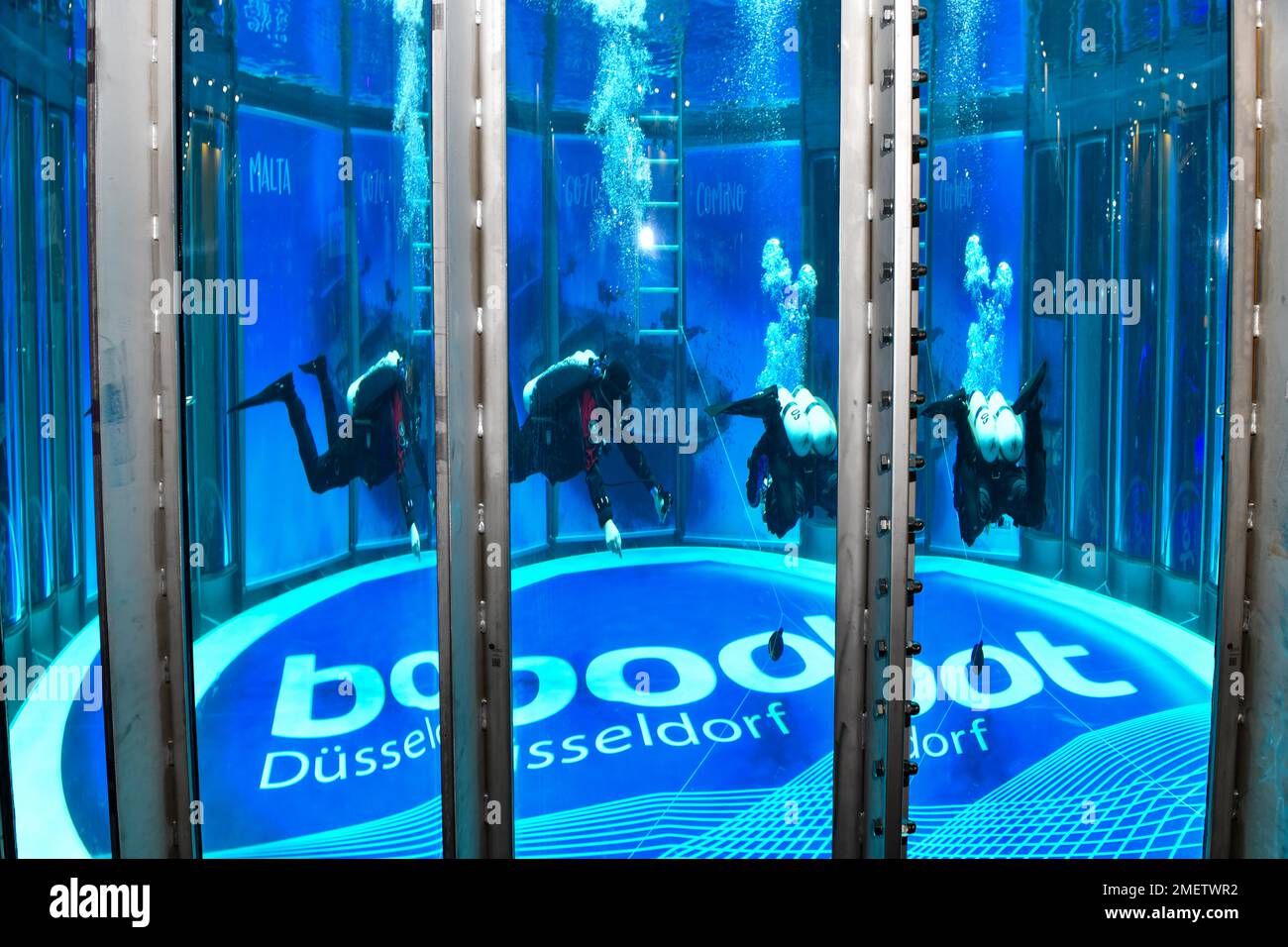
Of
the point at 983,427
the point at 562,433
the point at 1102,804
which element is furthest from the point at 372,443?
the point at 1102,804

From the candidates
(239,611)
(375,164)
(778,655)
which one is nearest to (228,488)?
(239,611)

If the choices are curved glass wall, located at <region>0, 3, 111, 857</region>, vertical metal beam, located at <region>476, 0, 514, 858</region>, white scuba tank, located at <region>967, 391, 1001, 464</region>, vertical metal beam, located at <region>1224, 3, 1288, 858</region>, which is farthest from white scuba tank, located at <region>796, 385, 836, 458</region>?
curved glass wall, located at <region>0, 3, 111, 857</region>

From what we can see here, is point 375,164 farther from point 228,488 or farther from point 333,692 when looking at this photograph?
point 333,692

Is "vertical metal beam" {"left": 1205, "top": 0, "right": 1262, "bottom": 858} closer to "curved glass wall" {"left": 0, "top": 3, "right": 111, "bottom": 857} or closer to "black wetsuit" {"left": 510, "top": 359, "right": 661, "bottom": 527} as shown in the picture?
"black wetsuit" {"left": 510, "top": 359, "right": 661, "bottom": 527}

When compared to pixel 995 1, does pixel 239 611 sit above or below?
below

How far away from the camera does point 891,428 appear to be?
106 inches

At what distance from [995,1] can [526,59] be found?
4.22 feet

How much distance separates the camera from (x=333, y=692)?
9.25ft

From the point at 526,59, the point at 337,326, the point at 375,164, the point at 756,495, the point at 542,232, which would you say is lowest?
the point at 756,495

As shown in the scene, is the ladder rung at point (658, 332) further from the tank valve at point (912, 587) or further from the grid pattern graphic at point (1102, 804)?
the grid pattern graphic at point (1102, 804)

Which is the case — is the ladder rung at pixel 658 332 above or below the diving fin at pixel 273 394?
above

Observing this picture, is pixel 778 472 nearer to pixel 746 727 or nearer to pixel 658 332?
pixel 658 332

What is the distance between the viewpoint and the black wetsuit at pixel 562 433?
2803mm

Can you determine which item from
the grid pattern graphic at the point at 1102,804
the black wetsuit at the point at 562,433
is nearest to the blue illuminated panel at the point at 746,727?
the grid pattern graphic at the point at 1102,804
